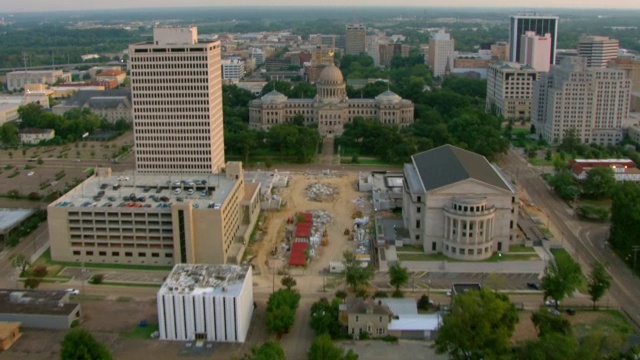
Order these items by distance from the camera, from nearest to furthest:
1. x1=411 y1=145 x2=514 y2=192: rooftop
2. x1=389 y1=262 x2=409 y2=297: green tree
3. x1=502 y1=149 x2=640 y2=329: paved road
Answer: x1=389 y1=262 x2=409 y2=297: green tree
x1=502 y1=149 x2=640 y2=329: paved road
x1=411 y1=145 x2=514 y2=192: rooftop

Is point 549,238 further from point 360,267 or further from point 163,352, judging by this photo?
point 163,352

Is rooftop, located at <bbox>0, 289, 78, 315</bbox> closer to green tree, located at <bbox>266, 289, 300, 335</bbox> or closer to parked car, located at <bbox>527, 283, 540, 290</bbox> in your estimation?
green tree, located at <bbox>266, 289, 300, 335</bbox>

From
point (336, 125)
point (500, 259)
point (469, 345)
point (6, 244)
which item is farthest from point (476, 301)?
point (336, 125)

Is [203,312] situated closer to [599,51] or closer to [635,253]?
[635,253]

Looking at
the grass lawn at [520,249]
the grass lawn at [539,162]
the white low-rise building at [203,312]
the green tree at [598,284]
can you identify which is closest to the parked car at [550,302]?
the green tree at [598,284]

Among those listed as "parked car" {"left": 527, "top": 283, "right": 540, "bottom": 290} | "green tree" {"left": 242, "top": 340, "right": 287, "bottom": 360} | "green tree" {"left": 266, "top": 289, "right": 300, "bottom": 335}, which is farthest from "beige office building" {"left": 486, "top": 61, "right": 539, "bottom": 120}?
"green tree" {"left": 242, "top": 340, "right": 287, "bottom": 360}

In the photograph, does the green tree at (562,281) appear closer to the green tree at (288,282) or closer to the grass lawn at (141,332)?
the green tree at (288,282)
